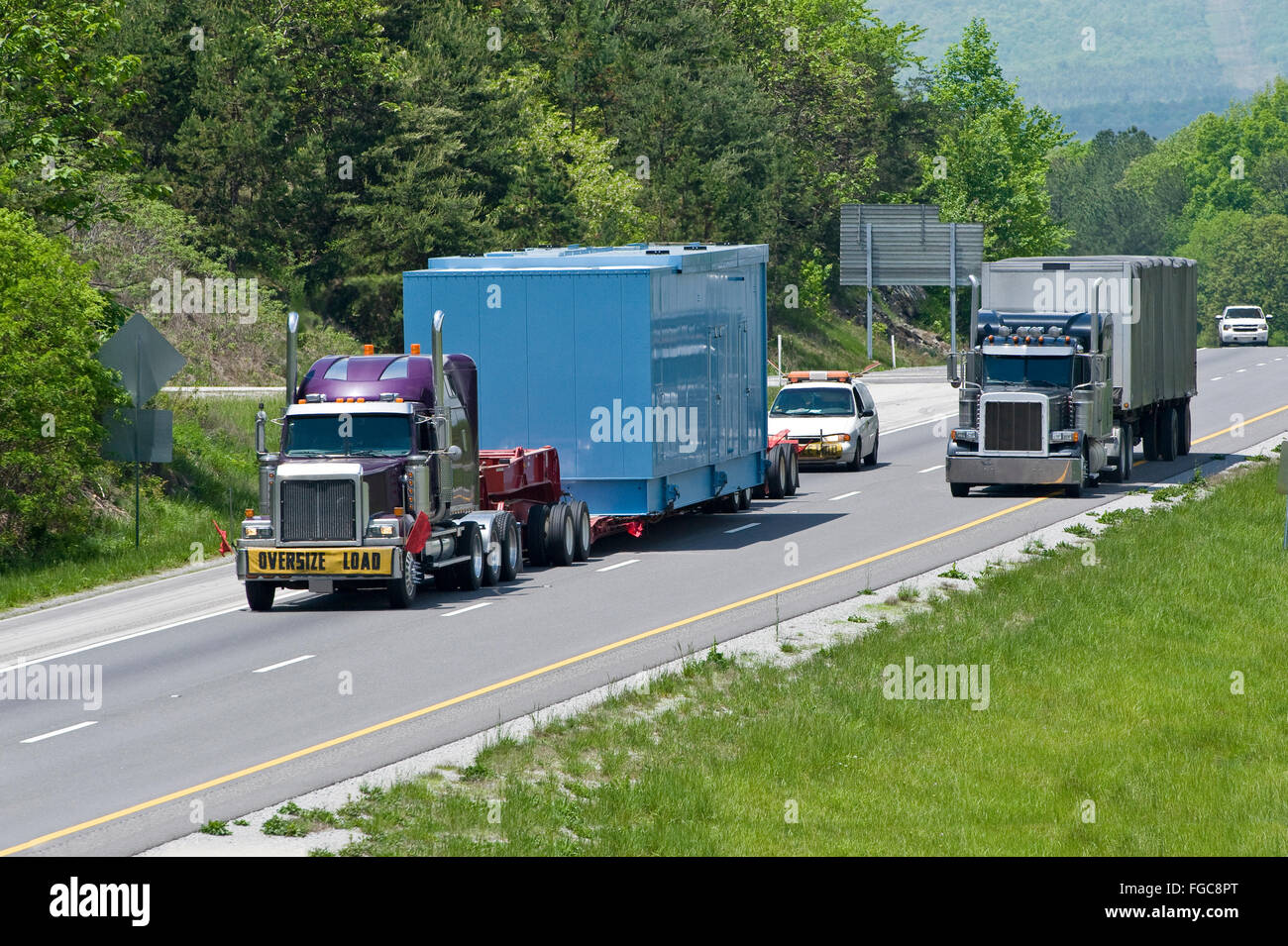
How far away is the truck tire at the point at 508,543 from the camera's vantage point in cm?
2453

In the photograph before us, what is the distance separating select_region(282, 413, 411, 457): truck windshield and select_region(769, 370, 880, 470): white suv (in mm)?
17553

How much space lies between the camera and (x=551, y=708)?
1652 cm

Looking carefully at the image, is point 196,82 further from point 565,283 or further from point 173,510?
point 565,283

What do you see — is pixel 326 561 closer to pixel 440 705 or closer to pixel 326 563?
pixel 326 563

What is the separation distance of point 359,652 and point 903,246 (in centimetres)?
6274

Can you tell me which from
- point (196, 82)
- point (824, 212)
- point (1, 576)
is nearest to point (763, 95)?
point (824, 212)

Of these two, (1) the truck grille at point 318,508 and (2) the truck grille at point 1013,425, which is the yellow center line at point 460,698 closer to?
(2) the truck grille at point 1013,425

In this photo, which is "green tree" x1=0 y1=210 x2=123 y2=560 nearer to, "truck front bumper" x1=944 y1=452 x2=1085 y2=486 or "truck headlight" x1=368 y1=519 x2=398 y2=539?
"truck headlight" x1=368 y1=519 x2=398 y2=539

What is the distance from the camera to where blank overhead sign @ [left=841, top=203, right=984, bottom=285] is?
7906 centimetres

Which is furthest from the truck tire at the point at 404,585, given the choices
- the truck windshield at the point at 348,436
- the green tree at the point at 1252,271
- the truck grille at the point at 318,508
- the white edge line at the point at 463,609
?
the green tree at the point at 1252,271

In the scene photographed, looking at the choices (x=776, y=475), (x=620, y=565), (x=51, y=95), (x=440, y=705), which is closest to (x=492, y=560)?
(x=620, y=565)

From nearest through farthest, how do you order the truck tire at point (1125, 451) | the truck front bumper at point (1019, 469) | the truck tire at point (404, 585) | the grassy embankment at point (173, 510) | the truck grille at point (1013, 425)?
the truck tire at point (404, 585), the grassy embankment at point (173, 510), the truck grille at point (1013, 425), the truck front bumper at point (1019, 469), the truck tire at point (1125, 451)

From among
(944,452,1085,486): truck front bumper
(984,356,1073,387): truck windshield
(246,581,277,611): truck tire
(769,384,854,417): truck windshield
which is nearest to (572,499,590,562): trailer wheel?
(246,581,277,611): truck tire

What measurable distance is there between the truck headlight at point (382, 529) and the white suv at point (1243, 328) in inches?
2870
